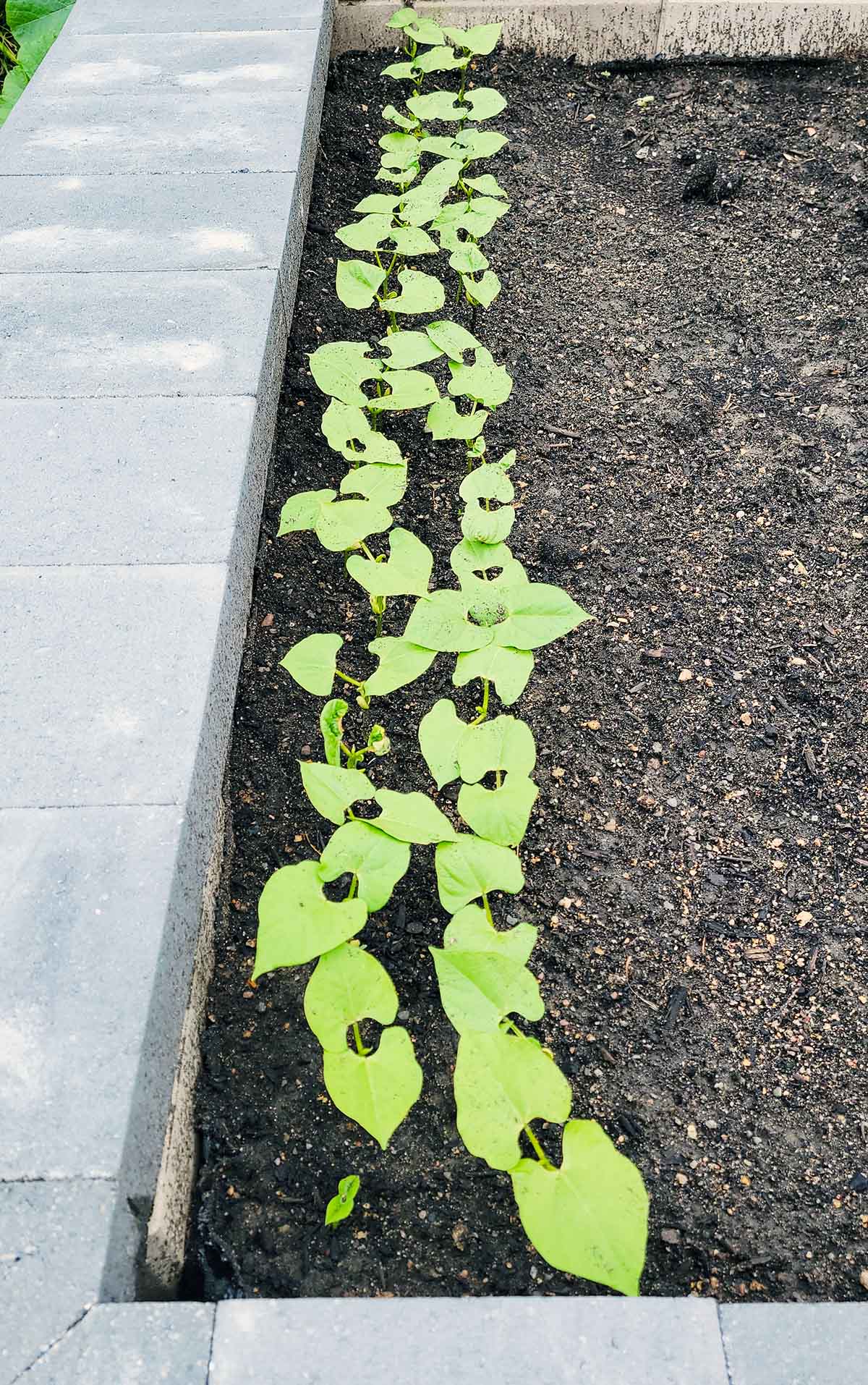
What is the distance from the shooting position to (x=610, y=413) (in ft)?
7.84

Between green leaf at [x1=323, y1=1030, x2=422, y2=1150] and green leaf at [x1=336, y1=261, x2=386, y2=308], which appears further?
green leaf at [x1=336, y1=261, x2=386, y2=308]

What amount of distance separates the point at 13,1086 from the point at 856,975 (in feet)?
3.53

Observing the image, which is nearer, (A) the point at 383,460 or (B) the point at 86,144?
(A) the point at 383,460

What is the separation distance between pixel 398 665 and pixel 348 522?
1.13ft

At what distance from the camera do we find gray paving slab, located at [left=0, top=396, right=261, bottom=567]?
5.64 ft

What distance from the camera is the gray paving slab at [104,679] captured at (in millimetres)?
1397

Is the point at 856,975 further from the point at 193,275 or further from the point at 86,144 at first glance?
the point at 86,144

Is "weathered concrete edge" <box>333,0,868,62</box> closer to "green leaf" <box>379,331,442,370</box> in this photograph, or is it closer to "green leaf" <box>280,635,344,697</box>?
"green leaf" <box>379,331,442,370</box>

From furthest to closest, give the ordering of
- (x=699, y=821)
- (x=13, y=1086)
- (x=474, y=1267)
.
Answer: (x=699, y=821)
(x=474, y=1267)
(x=13, y=1086)

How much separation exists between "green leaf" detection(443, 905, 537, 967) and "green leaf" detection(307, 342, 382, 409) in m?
1.20

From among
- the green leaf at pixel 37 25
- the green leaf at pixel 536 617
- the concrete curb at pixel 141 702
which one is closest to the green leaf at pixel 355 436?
the concrete curb at pixel 141 702

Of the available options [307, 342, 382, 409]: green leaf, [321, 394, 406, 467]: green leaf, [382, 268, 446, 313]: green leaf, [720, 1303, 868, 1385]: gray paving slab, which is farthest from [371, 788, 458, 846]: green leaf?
[382, 268, 446, 313]: green leaf

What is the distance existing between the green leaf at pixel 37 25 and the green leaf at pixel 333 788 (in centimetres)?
279

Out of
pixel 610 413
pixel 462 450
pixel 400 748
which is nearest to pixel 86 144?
pixel 462 450
